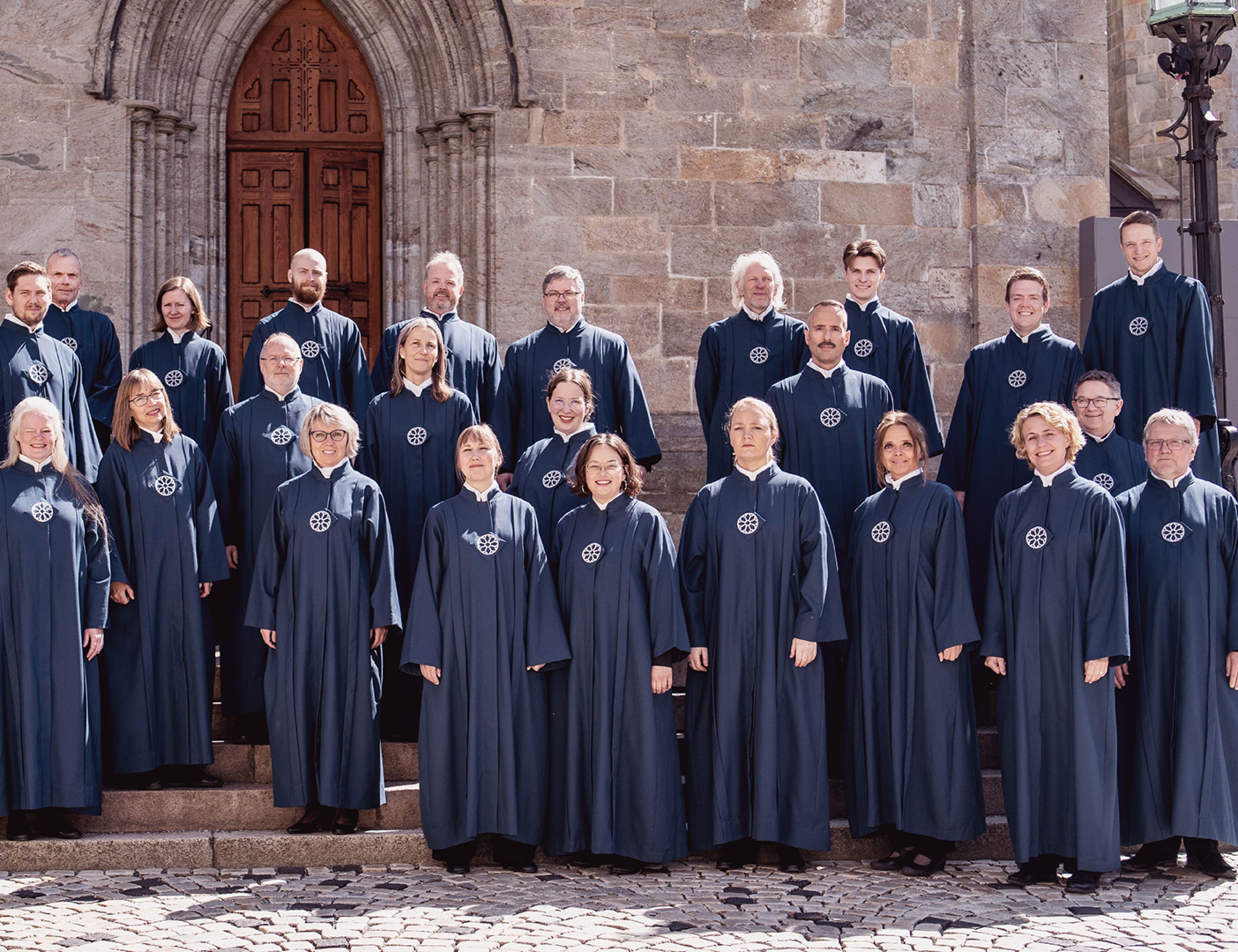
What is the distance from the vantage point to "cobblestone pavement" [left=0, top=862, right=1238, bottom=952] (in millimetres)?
4797

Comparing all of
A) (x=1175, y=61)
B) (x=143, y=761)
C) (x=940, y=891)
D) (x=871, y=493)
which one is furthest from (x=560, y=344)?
(x=1175, y=61)

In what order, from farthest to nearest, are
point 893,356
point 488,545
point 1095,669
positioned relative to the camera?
1. point 893,356
2. point 488,545
3. point 1095,669

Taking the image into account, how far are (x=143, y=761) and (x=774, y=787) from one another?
256 centimetres

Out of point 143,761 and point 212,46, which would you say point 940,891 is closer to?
point 143,761

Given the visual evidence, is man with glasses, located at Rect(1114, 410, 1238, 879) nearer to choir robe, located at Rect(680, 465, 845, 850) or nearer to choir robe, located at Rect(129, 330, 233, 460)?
choir robe, located at Rect(680, 465, 845, 850)

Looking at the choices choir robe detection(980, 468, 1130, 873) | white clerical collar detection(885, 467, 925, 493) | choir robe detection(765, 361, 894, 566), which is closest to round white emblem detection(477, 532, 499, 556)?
choir robe detection(765, 361, 894, 566)

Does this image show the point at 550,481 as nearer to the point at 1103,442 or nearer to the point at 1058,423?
the point at 1058,423

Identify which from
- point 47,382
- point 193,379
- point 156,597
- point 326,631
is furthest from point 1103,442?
point 47,382

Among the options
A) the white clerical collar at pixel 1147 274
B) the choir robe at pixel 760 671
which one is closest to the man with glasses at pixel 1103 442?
the white clerical collar at pixel 1147 274

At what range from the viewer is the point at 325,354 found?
7.33 m

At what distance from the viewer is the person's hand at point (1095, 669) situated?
5.64 metres

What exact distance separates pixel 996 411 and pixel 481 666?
289 cm

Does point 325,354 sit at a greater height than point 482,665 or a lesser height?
greater

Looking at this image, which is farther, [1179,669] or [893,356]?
[893,356]
